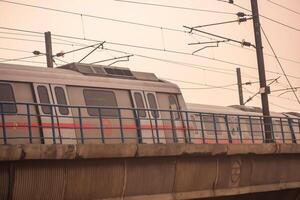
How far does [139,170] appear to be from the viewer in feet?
47.9

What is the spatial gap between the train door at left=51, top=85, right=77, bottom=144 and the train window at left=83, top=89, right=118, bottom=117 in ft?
2.77

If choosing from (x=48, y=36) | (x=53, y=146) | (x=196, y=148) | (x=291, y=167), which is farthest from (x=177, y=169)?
(x=48, y=36)

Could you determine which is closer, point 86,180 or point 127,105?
point 86,180

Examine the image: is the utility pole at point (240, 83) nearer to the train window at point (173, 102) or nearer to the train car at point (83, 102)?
the train car at point (83, 102)

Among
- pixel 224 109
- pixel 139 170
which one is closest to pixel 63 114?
pixel 139 170

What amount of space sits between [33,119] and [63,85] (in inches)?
65.2

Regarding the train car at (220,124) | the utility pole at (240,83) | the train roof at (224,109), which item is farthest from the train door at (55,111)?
the utility pole at (240,83)

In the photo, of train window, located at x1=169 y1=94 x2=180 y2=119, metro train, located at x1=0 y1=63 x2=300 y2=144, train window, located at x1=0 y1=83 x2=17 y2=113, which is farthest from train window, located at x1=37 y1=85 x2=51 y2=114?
train window, located at x1=169 y1=94 x2=180 y2=119

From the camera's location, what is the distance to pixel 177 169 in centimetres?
1580

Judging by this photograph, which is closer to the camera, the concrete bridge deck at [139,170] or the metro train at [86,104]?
the concrete bridge deck at [139,170]

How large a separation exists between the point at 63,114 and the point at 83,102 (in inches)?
36.8

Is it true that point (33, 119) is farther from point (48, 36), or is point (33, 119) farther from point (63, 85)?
point (48, 36)

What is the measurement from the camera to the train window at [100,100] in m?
17.2

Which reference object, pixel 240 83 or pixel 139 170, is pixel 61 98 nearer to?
pixel 139 170
